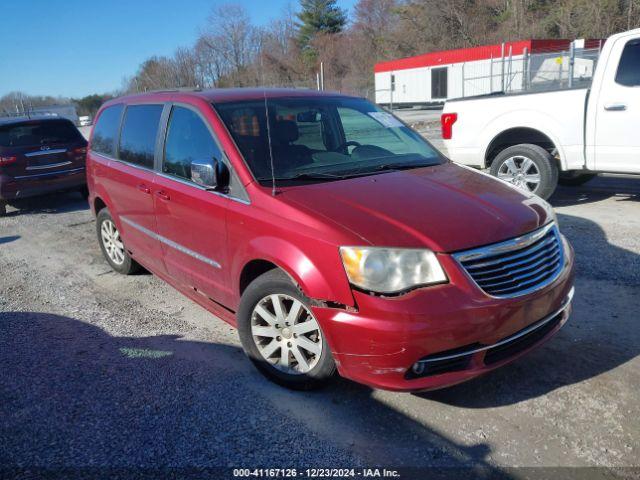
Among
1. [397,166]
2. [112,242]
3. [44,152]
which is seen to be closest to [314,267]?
[397,166]

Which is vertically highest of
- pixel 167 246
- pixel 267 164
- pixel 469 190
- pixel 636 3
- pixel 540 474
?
pixel 636 3

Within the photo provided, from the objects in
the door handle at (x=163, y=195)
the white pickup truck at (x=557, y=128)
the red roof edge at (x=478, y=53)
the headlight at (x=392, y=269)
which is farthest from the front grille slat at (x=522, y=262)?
the red roof edge at (x=478, y=53)

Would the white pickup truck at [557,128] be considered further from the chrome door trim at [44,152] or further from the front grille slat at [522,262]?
the chrome door trim at [44,152]

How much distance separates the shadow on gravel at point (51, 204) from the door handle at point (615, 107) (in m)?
8.47

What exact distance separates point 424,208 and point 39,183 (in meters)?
8.06

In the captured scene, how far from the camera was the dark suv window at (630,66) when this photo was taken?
238 inches

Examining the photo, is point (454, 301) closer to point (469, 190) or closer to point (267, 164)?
point (469, 190)

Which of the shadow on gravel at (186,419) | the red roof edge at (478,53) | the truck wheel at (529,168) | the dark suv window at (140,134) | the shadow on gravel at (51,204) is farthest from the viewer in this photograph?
the red roof edge at (478,53)

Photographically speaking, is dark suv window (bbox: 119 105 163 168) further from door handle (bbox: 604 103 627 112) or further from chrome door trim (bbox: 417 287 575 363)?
door handle (bbox: 604 103 627 112)

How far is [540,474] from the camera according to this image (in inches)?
95.8

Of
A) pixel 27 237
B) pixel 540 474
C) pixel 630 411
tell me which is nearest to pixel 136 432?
pixel 540 474

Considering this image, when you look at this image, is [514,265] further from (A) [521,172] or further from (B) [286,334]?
(A) [521,172]

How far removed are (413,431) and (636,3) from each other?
129ft

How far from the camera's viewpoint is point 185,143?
3.85 metres
